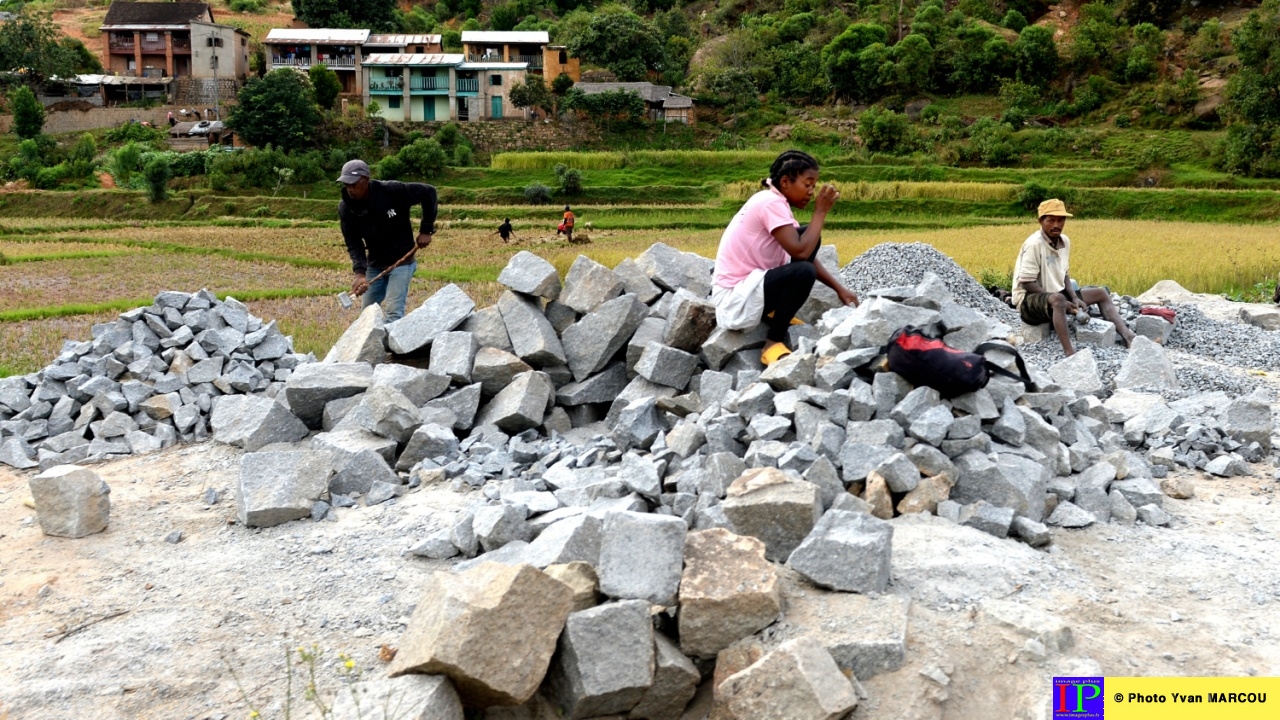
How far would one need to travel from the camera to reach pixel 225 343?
706cm

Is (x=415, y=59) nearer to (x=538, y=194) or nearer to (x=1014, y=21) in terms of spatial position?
(x=538, y=194)

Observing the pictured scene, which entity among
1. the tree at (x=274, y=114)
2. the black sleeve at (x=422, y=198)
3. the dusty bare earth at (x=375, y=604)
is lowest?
the dusty bare earth at (x=375, y=604)

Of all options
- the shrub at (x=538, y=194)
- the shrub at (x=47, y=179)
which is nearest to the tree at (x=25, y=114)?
the shrub at (x=47, y=179)

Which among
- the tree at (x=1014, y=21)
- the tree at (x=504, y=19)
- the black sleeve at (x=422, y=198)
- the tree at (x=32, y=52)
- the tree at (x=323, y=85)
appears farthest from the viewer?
the tree at (x=504, y=19)

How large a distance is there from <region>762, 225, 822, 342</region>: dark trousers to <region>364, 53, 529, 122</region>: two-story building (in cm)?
4431

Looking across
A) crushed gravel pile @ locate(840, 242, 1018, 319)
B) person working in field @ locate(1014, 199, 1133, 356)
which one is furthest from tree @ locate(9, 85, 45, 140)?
person working in field @ locate(1014, 199, 1133, 356)

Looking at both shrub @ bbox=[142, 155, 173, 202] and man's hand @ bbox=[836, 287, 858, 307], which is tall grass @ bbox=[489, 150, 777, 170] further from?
man's hand @ bbox=[836, 287, 858, 307]

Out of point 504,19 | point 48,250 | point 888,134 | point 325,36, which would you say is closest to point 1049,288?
point 48,250

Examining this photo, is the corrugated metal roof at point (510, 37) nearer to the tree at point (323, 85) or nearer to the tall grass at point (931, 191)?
the tree at point (323, 85)

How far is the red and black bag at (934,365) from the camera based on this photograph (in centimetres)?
465

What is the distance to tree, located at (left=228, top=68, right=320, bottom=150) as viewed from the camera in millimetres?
39969

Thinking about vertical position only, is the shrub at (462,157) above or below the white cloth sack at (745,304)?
above

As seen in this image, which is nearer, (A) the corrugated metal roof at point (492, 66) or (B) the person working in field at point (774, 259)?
(B) the person working in field at point (774, 259)

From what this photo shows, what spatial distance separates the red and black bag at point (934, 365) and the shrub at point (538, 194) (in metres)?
28.8
